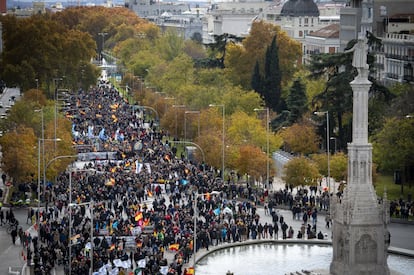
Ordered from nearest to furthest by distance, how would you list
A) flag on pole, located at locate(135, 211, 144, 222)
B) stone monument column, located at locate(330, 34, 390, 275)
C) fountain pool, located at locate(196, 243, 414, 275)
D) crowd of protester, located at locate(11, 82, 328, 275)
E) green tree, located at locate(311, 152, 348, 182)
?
stone monument column, located at locate(330, 34, 390, 275) < fountain pool, located at locate(196, 243, 414, 275) < crowd of protester, located at locate(11, 82, 328, 275) < flag on pole, located at locate(135, 211, 144, 222) < green tree, located at locate(311, 152, 348, 182)

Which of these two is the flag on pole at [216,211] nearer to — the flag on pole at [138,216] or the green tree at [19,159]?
the flag on pole at [138,216]

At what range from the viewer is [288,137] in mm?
102375

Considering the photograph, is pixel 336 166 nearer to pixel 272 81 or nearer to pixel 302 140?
pixel 302 140

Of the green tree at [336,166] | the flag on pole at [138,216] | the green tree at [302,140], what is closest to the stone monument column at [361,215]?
the flag on pole at [138,216]

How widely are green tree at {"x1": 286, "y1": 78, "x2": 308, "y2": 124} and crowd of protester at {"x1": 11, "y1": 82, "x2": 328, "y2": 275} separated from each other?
9759mm

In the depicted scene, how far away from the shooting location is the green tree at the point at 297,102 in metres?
112

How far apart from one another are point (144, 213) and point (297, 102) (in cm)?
4238

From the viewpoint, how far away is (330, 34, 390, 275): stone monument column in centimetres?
5691

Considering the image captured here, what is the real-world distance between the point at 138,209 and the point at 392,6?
5736 centimetres

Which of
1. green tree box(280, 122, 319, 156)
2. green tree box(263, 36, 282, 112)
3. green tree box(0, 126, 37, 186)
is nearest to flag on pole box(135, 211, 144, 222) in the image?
green tree box(0, 126, 37, 186)

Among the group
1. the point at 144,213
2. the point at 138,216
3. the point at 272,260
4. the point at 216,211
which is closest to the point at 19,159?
the point at 144,213

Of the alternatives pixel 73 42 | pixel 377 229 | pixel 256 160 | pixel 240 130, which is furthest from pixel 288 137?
pixel 73 42

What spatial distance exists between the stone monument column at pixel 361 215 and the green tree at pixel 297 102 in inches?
2109

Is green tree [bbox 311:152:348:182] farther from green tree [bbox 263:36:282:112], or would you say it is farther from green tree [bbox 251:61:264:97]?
green tree [bbox 251:61:264:97]
